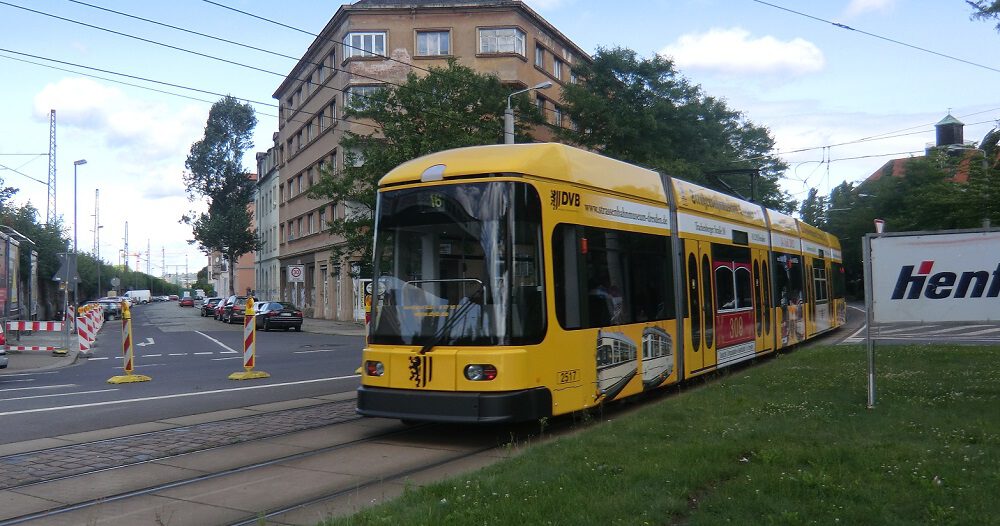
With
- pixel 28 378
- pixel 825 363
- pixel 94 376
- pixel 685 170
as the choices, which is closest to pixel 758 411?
pixel 825 363

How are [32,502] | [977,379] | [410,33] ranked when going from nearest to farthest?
[32,502]
[977,379]
[410,33]

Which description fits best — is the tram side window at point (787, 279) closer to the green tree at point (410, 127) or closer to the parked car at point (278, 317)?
the green tree at point (410, 127)

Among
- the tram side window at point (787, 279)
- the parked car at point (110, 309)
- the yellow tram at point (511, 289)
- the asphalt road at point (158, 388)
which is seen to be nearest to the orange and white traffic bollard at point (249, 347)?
the asphalt road at point (158, 388)

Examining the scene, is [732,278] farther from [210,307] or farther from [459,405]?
[210,307]

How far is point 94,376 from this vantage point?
1730 cm

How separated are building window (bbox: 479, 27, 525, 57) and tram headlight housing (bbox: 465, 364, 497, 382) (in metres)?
37.7

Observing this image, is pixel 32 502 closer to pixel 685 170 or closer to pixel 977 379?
pixel 977 379

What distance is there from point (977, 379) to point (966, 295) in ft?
8.62

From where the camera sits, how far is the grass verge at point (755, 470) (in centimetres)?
518

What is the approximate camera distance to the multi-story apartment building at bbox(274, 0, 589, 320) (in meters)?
44.0

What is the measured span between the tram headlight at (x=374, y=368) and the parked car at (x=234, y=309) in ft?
127

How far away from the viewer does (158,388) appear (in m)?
14.3

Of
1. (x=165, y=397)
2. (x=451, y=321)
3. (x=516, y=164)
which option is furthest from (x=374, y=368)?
(x=165, y=397)

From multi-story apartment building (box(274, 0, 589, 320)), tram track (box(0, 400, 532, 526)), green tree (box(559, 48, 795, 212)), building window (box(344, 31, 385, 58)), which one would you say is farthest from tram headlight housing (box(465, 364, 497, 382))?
building window (box(344, 31, 385, 58))
